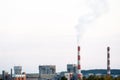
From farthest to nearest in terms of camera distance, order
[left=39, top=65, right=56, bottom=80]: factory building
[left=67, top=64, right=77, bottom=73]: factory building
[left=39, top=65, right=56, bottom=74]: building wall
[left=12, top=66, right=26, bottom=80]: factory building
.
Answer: [left=39, top=65, right=56, bottom=74]: building wall
[left=39, top=65, right=56, bottom=80]: factory building
[left=67, top=64, right=77, bottom=73]: factory building
[left=12, top=66, right=26, bottom=80]: factory building

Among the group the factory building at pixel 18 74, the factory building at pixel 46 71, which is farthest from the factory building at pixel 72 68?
the factory building at pixel 18 74

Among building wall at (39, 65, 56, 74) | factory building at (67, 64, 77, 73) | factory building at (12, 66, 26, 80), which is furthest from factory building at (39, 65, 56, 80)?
factory building at (12, 66, 26, 80)

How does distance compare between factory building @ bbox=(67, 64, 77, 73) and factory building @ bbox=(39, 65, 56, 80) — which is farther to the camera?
factory building @ bbox=(39, 65, 56, 80)

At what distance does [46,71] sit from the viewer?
145 meters

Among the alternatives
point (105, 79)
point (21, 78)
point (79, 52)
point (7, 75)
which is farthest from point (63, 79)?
point (79, 52)

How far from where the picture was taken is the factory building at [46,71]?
470 feet

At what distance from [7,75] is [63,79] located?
2847cm

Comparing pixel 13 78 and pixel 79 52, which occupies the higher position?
pixel 79 52

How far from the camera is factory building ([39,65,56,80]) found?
143 metres

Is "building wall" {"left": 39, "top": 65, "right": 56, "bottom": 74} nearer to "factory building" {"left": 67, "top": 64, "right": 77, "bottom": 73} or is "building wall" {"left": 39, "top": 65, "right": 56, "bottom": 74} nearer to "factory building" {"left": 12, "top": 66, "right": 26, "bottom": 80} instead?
"factory building" {"left": 67, "top": 64, "right": 77, "bottom": 73}

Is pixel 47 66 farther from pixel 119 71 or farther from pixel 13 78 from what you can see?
pixel 119 71

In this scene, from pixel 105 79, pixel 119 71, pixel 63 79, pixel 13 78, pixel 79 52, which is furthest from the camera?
pixel 119 71

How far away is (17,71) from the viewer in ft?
447

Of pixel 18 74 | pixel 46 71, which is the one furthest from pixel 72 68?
pixel 18 74
